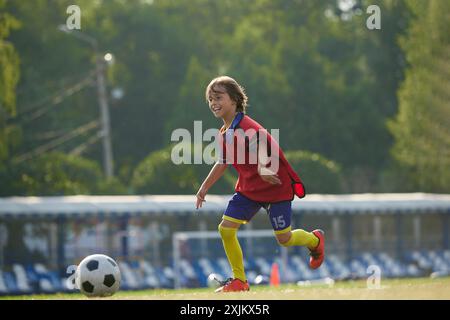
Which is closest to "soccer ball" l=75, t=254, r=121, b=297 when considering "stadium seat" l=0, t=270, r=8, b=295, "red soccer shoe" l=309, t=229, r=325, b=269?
"red soccer shoe" l=309, t=229, r=325, b=269

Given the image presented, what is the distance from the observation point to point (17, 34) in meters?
56.2

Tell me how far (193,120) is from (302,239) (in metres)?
44.4

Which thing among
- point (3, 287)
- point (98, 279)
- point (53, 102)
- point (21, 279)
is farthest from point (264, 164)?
point (53, 102)

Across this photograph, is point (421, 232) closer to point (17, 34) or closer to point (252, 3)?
point (17, 34)

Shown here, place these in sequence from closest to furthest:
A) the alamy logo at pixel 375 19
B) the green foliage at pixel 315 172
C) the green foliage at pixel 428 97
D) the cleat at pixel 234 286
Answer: the cleat at pixel 234 286 < the alamy logo at pixel 375 19 < the green foliage at pixel 315 172 < the green foliage at pixel 428 97

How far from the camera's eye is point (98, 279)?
11.5m

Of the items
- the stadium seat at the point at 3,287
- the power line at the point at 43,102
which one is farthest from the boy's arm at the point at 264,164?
the power line at the point at 43,102

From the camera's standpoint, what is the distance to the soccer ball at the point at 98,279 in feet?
37.4

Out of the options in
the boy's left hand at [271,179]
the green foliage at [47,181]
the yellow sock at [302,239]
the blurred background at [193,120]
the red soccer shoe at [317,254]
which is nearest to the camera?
the boy's left hand at [271,179]

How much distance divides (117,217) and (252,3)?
4088 cm

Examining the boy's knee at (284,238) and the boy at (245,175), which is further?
the boy's knee at (284,238)

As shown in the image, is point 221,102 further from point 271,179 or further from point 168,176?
point 168,176

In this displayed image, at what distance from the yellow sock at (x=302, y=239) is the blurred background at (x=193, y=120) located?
57.7 ft

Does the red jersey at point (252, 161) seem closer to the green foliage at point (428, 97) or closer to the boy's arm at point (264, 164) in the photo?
the boy's arm at point (264, 164)
